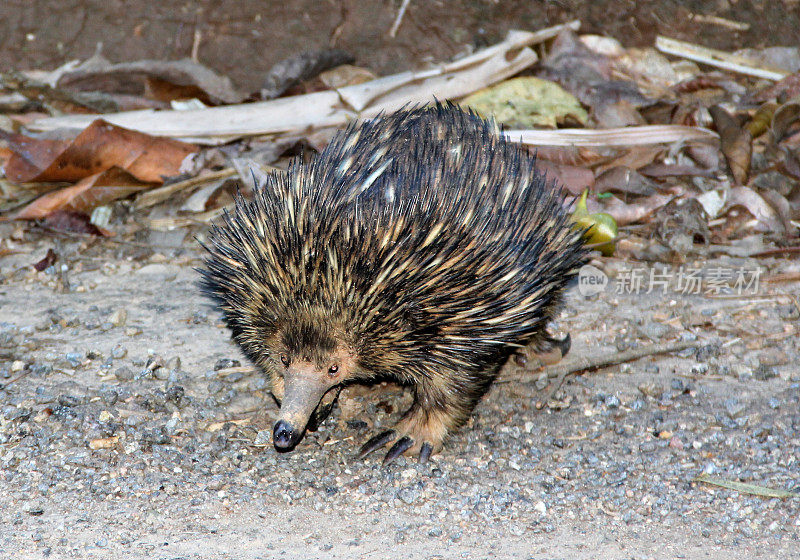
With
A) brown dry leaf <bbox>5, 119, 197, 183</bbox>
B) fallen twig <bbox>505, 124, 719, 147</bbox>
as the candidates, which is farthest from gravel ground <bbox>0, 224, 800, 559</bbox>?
A: fallen twig <bbox>505, 124, 719, 147</bbox>

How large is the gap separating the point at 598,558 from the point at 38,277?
3.12 m

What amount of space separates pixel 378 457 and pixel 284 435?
56 cm

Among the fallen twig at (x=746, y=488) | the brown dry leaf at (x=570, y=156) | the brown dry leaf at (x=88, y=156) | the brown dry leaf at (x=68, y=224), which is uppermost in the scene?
the fallen twig at (x=746, y=488)

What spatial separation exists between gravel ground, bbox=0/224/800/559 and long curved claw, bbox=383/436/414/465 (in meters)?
0.03

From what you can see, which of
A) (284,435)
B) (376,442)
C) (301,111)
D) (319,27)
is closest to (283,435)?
(284,435)

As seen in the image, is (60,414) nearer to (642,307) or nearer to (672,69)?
(642,307)

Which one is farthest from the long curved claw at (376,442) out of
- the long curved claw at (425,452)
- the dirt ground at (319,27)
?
the dirt ground at (319,27)

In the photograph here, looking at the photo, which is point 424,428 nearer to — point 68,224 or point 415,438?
point 415,438

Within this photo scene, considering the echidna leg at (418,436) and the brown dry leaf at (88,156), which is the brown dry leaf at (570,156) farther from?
the echidna leg at (418,436)

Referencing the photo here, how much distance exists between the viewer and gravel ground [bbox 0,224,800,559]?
8.39ft

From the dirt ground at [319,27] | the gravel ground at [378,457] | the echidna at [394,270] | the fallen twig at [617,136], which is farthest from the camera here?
the dirt ground at [319,27]

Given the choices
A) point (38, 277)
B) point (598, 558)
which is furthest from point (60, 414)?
point (598, 558)

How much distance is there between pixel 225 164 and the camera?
201 inches

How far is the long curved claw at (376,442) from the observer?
10.1ft
